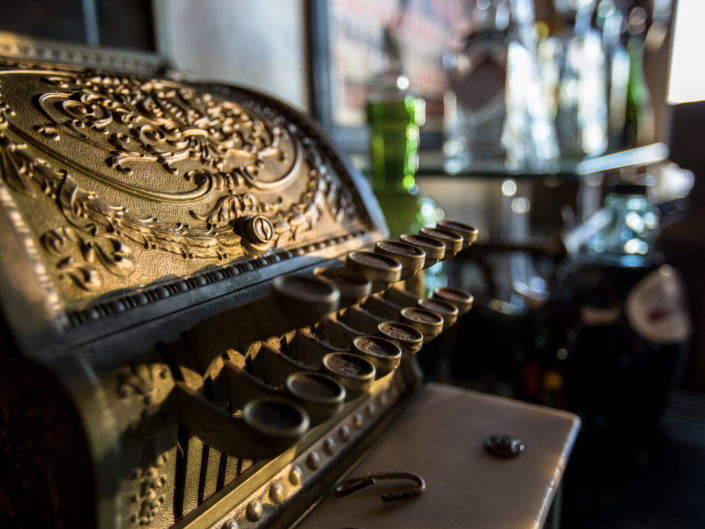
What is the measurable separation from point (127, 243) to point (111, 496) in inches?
9.6

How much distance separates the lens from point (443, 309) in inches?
27.5

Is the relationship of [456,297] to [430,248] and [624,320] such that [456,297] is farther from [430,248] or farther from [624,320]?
[624,320]

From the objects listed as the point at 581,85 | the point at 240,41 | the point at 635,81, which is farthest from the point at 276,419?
the point at 635,81

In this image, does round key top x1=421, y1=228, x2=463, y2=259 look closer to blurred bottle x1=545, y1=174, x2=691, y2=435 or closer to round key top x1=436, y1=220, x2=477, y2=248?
round key top x1=436, y1=220, x2=477, y2=248

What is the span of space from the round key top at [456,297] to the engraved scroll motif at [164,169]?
8.4 inches

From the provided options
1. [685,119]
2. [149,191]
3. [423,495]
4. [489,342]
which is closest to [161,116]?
[149,191]

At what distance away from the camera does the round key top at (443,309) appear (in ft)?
2.23

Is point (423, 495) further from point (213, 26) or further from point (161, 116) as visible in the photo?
point (213, 26)

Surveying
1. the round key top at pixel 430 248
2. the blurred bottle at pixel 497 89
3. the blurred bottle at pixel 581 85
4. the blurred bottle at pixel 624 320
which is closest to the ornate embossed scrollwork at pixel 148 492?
the round key top at pixel 430 248

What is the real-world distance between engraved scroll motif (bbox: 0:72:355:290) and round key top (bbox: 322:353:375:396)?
0.20 m

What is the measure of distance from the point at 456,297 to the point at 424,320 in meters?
0.11

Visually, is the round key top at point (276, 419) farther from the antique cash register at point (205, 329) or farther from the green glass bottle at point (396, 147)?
the green glass bottle at point (396, 147)

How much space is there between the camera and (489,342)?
→ 1.55 meters

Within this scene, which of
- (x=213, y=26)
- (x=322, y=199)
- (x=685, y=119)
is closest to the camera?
(x=322, y=199)
